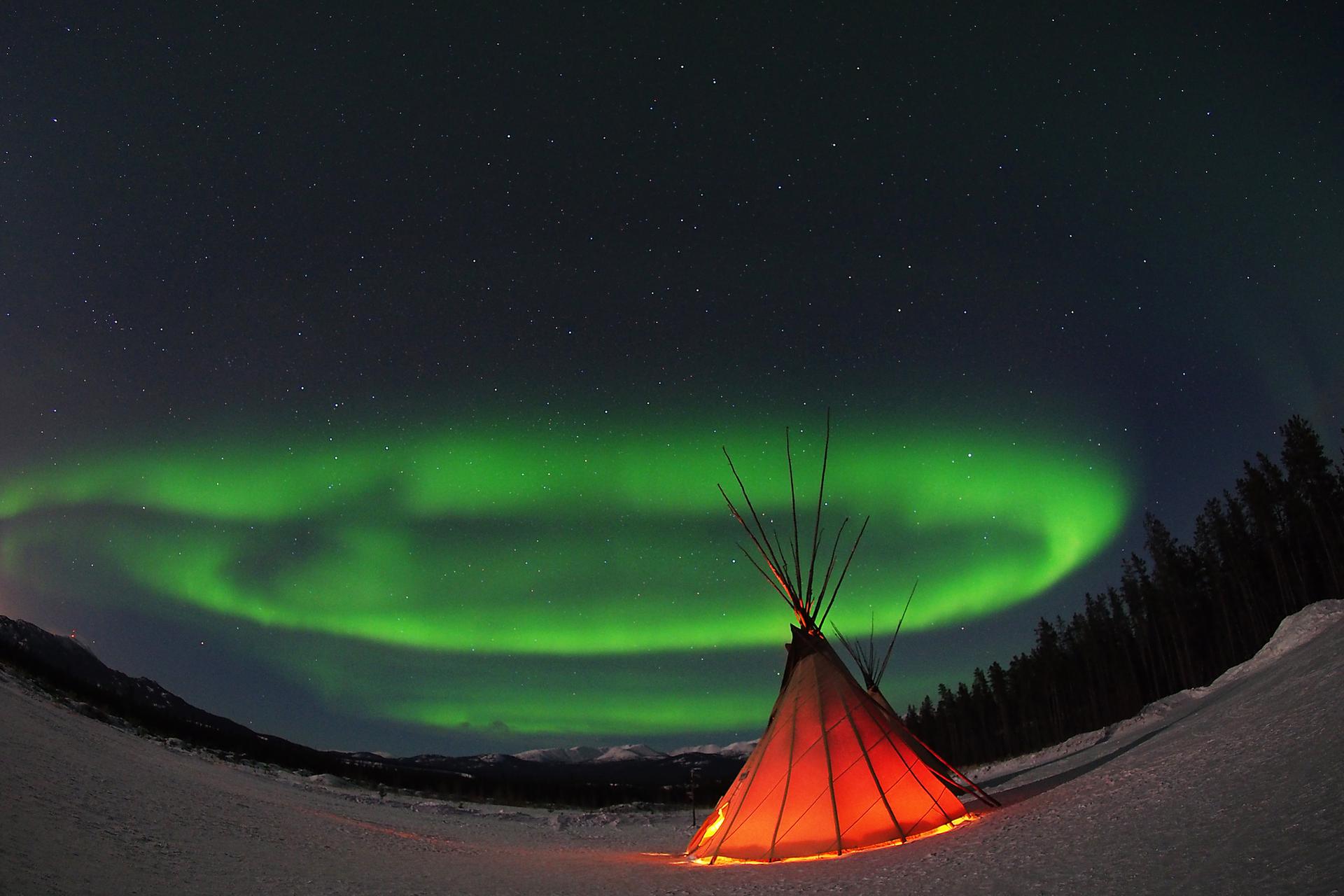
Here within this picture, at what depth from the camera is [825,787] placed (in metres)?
10.0

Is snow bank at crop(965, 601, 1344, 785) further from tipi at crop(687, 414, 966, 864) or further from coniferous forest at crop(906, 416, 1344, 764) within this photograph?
coniferous forest at crop(906, 416, 1344, 764)

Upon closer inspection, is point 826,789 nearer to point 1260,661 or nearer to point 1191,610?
point 1260,661

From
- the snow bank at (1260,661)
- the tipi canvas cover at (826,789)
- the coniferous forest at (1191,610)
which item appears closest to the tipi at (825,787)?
the tipi canvas cover at (826,789)

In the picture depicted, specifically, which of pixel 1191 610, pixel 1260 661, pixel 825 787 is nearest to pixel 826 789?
pixel 825 787

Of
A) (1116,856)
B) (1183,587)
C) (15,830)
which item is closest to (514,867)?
(15,830)

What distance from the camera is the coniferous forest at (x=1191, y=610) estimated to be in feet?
114

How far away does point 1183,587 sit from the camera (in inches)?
1693

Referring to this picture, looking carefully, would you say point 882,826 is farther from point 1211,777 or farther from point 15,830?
point 15,830

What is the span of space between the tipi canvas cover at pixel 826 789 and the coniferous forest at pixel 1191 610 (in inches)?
1363

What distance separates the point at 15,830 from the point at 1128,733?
24.3m

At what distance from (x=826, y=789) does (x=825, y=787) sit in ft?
0.10

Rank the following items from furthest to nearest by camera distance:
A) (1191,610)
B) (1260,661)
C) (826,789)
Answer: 1. (1191,610)
2. (1260,661)
3. (826,789)

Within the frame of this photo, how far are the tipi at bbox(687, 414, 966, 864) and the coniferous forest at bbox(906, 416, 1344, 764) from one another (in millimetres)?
34541

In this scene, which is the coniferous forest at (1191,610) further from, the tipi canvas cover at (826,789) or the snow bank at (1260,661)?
the tipi canvas cover at (826,789)
